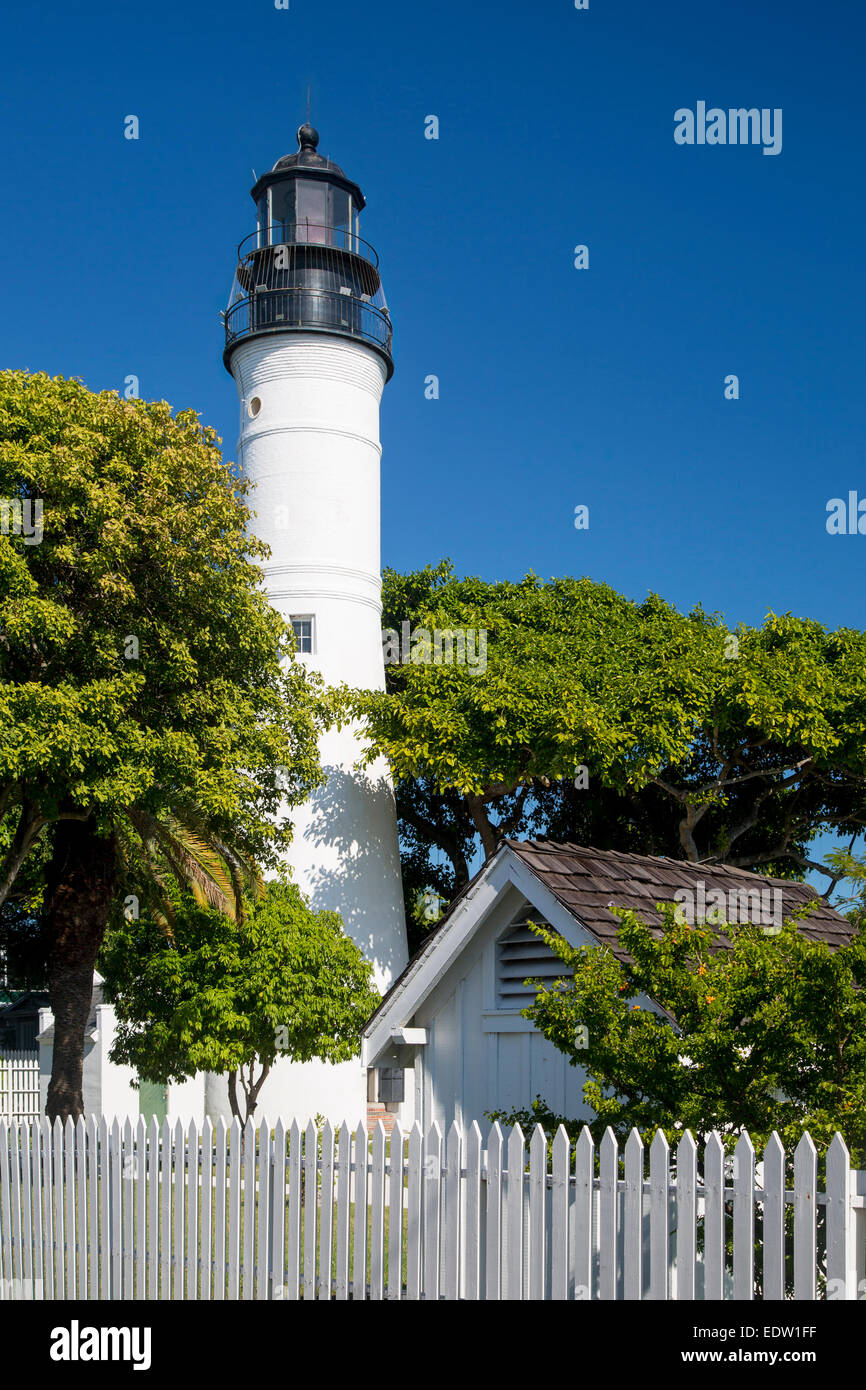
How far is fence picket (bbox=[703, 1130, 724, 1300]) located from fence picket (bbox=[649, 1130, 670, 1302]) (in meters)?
0.18

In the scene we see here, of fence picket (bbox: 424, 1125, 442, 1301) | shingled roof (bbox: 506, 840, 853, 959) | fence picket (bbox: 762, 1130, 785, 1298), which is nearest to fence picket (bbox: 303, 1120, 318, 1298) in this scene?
fence picket (bbox: 424, 1125, 442, 1301)

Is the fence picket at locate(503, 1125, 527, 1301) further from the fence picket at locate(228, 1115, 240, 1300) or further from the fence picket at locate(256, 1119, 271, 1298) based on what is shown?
the fence picket at locate(228, 1115, 240, 1300)

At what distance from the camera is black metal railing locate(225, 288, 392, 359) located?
2978cm

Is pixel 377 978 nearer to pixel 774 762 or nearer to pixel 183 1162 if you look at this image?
pixel 774 762

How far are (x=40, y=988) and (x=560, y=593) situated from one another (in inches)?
636

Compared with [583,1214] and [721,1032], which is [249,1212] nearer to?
[583,1214]

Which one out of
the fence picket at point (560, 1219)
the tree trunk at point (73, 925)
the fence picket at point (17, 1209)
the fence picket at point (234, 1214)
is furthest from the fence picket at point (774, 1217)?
the tree trunk at point (73, 925)

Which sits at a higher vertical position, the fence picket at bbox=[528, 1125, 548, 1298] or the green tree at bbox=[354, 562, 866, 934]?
the green tree at bbox=[354, 562, 866, 934]

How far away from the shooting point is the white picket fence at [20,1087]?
90.3ft

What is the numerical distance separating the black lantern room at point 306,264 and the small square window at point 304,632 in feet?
21.6

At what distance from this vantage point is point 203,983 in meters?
21.5

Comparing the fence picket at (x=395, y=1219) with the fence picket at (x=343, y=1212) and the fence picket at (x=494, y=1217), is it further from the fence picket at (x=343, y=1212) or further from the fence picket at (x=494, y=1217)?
the fence picket at (x=494, y=1217)
